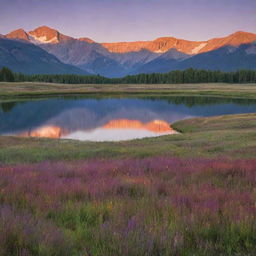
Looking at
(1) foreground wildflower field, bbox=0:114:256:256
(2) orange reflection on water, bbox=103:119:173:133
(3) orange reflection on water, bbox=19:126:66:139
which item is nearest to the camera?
(1) foreground wildflower field, bbox=0:114:256:256

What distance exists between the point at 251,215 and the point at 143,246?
6.35 feet

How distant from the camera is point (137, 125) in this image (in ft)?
169

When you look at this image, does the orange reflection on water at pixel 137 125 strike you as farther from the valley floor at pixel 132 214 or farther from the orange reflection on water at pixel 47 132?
the valley floor at pixel 132 214

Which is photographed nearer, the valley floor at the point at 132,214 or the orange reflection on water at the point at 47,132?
the valley floor at the point at 132,214

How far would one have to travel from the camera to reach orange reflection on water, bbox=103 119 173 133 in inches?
1833

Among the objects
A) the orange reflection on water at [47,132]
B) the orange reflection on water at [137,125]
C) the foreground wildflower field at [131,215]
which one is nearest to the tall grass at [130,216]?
the foreground wildflower field at [131,215]

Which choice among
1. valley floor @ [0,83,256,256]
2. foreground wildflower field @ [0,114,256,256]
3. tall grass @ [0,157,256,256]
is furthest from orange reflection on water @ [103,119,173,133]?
tall grass @ [0,157,256,256]

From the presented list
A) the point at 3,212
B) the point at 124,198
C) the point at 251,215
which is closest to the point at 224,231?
the point at 251,215

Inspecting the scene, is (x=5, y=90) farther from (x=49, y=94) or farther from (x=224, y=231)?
(x=224, y=231)

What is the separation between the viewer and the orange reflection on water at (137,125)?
A: 153ft

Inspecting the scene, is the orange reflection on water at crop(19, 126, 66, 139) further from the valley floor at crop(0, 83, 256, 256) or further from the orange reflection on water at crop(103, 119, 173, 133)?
the valley floor at crop(0, 83, 256, 256)

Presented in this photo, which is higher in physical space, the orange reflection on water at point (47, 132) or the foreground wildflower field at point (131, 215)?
the foreground wildflower field at point (131, 215)

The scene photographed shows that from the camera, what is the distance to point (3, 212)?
4543 mm

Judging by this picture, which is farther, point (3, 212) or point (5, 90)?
point (5, 90)
